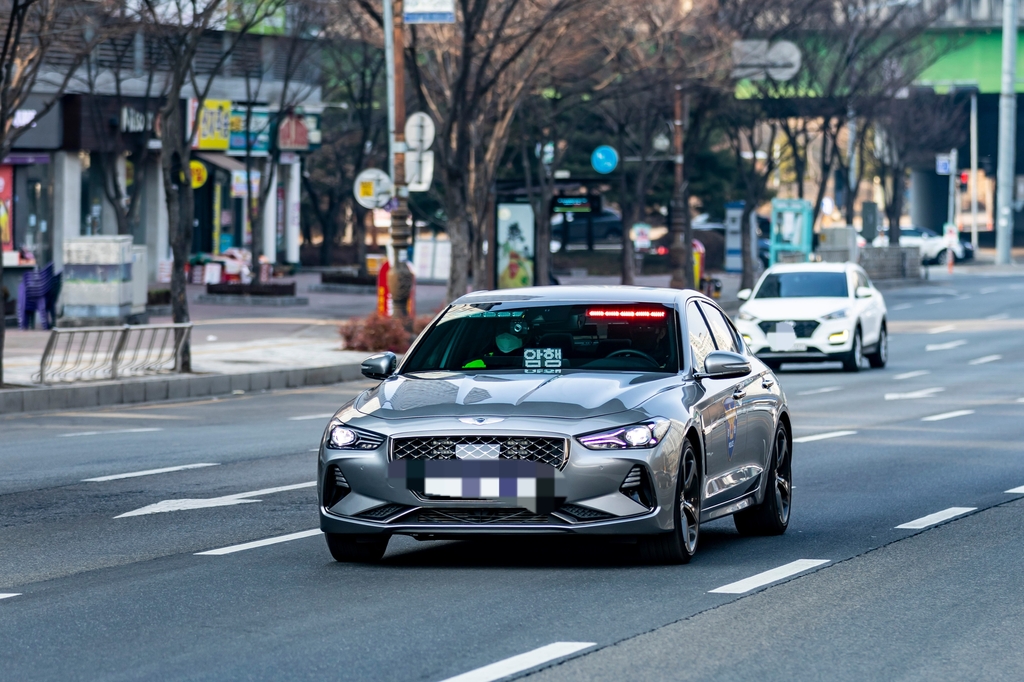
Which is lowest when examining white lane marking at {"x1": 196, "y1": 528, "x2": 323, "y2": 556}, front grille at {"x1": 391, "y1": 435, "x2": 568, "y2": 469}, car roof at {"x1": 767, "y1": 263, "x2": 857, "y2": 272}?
white lane marking at {"x1": 196, "y1": 528, "x2": 323, "y2": 556}

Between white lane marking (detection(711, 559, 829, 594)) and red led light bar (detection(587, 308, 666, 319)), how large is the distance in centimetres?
147

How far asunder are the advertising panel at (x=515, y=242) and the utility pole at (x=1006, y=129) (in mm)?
35381

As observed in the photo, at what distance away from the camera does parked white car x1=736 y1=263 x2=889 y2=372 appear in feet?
88.0

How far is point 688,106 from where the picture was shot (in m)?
45.8

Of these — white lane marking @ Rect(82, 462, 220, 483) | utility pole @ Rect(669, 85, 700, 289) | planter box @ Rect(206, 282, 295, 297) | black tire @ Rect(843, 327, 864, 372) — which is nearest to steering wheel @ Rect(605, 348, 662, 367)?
white lane marking @ Rect(82, 462, 220, 483)

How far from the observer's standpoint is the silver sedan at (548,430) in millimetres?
8391

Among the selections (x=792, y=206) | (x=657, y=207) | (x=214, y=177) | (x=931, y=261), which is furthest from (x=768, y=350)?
(x=931, y=261)

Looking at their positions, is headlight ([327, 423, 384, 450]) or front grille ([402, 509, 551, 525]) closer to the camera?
front grille ([402, 509, 551, 525])

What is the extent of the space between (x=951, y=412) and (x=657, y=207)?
157 ft

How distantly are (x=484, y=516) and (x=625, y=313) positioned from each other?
5.69 feet

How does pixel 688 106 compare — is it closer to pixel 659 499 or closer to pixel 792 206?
pixel 792 206

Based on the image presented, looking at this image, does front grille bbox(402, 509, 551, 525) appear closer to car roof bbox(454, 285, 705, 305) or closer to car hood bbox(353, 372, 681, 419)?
car hood bbox(353, 372, 681, 419)

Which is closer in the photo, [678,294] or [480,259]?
[678,294]

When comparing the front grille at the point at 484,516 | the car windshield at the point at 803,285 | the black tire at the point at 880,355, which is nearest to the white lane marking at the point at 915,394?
the car windshield at the point at 803,285
